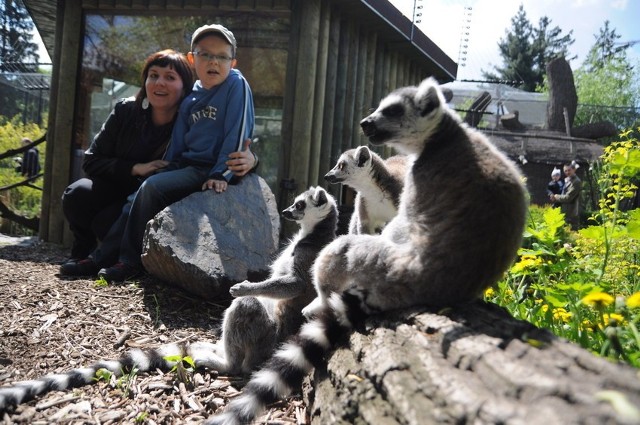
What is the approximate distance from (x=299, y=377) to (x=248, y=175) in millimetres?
3414

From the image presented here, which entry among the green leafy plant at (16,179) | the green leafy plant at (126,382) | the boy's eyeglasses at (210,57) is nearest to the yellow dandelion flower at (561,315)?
the green leafy plant at (126,382)

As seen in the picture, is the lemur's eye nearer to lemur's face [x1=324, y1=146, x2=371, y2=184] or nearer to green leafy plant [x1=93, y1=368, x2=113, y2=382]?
lemur's face [x1=324, y1=146, x2=371, y2=184]

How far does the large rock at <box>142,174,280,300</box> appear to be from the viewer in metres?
4.23

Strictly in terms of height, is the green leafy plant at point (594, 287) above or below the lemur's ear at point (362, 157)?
below

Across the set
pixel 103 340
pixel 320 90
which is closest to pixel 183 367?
pixel 103 340

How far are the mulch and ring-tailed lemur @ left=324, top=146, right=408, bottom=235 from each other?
1.56 meters

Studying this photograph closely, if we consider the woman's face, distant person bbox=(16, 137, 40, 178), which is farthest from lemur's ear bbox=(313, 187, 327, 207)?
distant person bbox=(16, 137, 40, 178)

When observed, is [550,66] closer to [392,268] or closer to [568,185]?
[568,185]

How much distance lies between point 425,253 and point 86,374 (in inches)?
83.8

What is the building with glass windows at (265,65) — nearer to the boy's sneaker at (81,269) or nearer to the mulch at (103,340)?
the boy's sneaker at (81,269)

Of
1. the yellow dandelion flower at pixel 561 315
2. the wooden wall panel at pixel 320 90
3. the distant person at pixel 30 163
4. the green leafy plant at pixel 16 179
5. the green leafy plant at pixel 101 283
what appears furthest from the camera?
the green leafy plant at pixel 16 179

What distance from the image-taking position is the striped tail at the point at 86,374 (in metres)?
2.57

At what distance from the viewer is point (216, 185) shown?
4.88m

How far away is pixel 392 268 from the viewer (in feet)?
7.54
